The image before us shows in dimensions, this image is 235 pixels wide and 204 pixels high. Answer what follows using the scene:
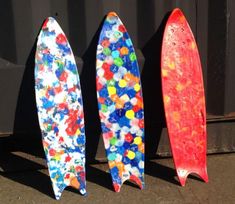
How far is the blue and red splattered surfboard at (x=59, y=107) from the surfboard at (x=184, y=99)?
0.67 m

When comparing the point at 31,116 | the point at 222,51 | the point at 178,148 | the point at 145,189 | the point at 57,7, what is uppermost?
the point at 57,7

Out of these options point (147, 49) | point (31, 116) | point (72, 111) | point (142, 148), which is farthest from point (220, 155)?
point (31, 116)

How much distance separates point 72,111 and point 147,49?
2.39ft

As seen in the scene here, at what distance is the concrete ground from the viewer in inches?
124

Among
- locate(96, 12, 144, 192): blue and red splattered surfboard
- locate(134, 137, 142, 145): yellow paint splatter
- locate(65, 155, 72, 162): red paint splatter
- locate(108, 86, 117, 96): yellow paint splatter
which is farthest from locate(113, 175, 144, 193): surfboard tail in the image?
locate(108, 86, 117, 96): yellow paint splatter

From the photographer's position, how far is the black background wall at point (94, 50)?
3.28 meters

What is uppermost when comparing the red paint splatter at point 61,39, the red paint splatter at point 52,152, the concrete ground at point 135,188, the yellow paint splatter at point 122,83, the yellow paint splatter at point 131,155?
the red paint splatter at point 61,39

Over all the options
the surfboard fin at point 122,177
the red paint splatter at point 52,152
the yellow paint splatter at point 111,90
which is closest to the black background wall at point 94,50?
the yellow paint splatter at point 111,90

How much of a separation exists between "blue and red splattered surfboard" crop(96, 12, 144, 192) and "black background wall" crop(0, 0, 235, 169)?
0.10m

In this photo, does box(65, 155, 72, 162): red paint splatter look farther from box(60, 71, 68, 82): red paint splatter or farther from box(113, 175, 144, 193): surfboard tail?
box(60, 71, 68, 82): red paint splatter

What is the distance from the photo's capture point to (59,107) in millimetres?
3268

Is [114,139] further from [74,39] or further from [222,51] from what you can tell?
[222,51]

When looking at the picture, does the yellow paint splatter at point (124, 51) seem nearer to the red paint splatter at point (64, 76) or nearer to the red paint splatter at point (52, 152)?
the red paint splatter at point (64, 76)

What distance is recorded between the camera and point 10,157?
368cm
